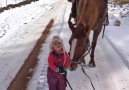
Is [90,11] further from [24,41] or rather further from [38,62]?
[24,41]

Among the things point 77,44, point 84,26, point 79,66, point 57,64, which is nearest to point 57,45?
point 57,64

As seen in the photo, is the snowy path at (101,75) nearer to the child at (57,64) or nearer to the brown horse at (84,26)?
the brown horse at (84,26)

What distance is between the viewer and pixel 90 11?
6.27m

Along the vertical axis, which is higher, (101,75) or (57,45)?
(57,45)

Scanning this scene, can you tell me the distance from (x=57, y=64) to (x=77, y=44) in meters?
0.59

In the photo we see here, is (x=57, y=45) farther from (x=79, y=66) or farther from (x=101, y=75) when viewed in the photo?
(x=79, y=66)

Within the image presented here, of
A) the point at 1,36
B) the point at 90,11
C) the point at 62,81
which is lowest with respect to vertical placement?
the point at 1,36

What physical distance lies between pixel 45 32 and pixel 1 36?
6.55 feet

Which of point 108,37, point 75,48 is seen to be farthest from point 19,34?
point 75,48

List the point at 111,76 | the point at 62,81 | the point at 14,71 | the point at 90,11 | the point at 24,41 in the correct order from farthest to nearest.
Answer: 1. the point at 24,41
2. the point at 14,71
3. the point at 111,76
4. the point at 90,11
5. the point at 62,81

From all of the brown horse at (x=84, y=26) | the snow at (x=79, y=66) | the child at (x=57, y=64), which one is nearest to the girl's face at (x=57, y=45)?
the child at (x=57, y=64)

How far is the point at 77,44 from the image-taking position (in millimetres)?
5395

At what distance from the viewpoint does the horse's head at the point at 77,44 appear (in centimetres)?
534

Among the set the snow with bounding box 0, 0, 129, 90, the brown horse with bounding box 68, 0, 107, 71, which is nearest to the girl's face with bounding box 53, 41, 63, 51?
the brown horse with bounding box 68, 0, 107, 71
